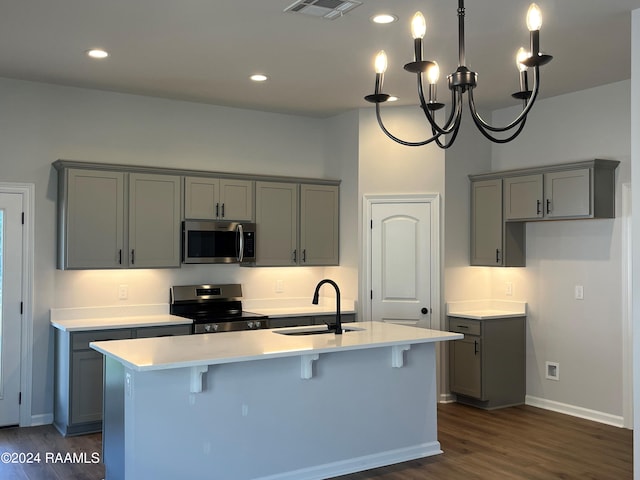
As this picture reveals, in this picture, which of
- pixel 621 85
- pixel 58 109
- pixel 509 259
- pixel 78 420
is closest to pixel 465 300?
pixel 509 259

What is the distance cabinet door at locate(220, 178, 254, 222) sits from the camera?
20.0 ft

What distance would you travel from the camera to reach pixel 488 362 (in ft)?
19.8

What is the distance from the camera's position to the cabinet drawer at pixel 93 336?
5122 millimetres

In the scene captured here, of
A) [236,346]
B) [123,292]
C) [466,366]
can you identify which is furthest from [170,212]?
[466,366]

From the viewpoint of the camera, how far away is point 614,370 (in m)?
5.59

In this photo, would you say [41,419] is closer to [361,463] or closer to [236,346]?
[236,346]

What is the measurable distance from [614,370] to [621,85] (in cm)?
239

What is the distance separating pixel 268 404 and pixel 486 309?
3241 millimetres

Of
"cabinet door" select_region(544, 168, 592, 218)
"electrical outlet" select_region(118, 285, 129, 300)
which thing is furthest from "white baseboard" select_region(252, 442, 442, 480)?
"electrical outlet" select_region(118, 285, 129, 300)

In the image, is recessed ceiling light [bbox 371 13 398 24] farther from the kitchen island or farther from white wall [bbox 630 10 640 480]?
the kitchen island

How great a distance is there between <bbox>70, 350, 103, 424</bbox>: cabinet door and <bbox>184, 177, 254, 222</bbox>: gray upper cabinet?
1481 mm

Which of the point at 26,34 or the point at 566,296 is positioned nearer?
the point at 26,34

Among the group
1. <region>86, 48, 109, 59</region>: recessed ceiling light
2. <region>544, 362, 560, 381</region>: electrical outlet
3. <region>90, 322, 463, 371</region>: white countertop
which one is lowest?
<region>544, 362, 560, 381</region>: electrical outlet

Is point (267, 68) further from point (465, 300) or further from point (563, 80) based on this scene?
point (465, 300)
